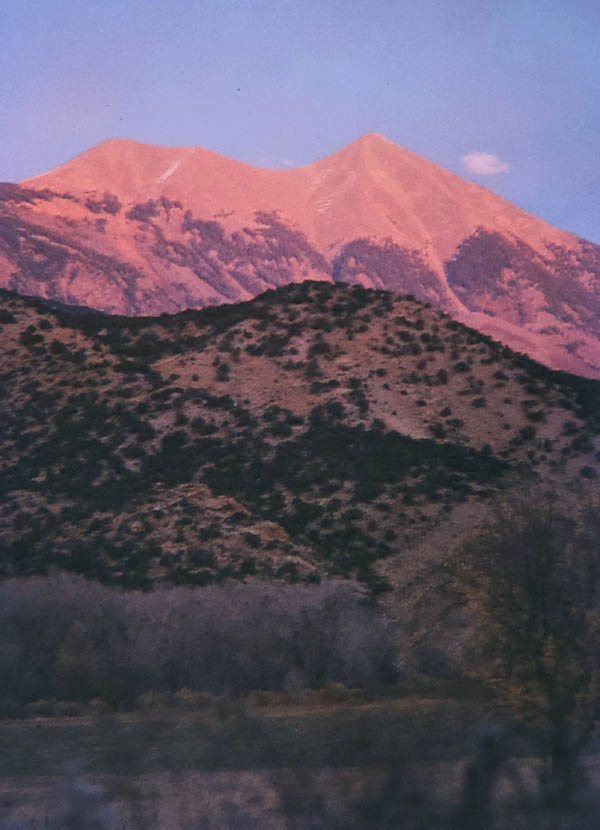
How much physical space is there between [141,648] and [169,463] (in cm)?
1435

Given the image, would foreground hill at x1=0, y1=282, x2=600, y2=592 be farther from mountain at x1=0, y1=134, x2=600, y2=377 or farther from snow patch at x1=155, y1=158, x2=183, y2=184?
snow patch at x1=155, y1=158, x2=183, y2=184

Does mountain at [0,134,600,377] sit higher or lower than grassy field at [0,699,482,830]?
higher

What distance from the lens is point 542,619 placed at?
1502 cm

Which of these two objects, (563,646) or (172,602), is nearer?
(563,646)

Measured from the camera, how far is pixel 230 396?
4191cm

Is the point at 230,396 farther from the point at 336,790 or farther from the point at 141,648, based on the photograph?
the point at 336,790

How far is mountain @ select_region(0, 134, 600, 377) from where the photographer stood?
470 ft

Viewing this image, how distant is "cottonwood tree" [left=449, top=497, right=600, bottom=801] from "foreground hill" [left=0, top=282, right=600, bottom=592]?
1281 centimetres

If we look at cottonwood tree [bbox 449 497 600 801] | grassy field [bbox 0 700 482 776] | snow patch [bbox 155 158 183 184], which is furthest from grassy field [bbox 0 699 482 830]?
snow patch [bbox 155 158 183 184]

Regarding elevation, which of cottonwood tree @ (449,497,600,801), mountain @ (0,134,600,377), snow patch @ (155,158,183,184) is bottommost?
cottonwood tree @ (449,497,600,801)

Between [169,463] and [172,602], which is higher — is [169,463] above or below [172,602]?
above

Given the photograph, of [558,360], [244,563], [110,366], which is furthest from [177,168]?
[244,563]

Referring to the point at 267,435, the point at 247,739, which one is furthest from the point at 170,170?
the point at 247,739

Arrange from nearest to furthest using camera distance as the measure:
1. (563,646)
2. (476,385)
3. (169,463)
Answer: (563,646), (169,463), (476,385)
